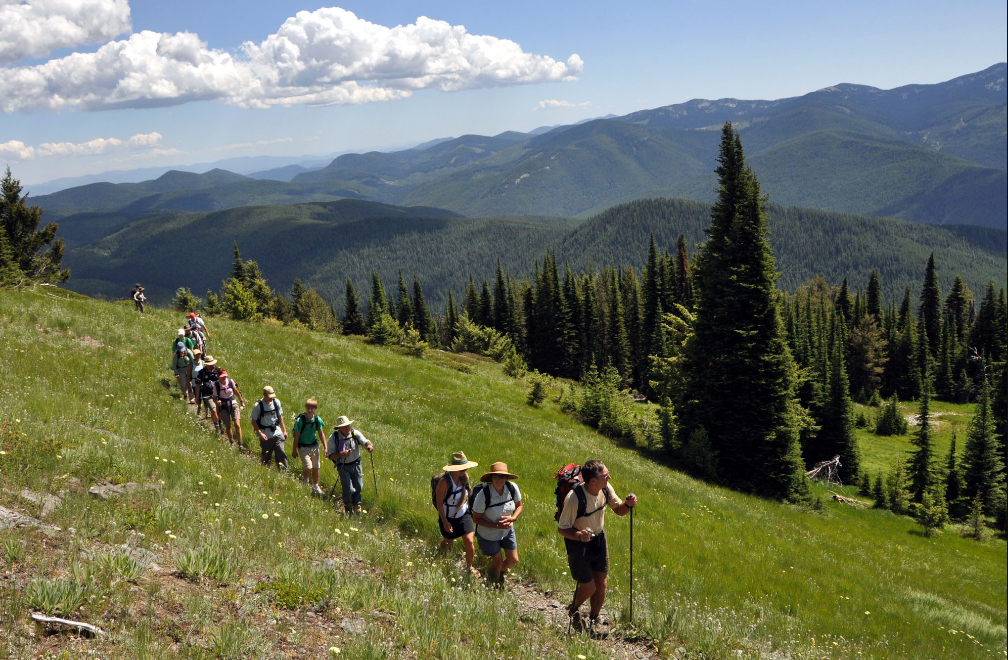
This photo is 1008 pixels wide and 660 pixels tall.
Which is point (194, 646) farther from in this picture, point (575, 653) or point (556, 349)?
point (556, 349)

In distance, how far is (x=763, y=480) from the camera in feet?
95.6

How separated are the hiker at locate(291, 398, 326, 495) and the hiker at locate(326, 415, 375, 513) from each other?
146cm

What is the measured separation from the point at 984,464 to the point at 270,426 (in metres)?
52.4

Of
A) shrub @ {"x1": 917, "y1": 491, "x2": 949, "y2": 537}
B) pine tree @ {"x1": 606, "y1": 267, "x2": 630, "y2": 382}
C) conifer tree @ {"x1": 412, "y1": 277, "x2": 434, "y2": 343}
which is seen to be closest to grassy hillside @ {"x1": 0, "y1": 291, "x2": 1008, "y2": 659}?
shrub @ {"x1": 917, "y1": 491, "x2": 949, "y2": 537}

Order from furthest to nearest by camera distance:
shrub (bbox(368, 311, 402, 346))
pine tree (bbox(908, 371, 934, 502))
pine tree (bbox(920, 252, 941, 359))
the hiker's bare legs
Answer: pine tree (bbox(920, 252, 941, 359)) < shrub (bbox(368, 311, 402, 346)) < pine tree (bbox(908, 371, 934, 502)) < the hiker's bare legs

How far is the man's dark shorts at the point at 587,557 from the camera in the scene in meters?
7.60

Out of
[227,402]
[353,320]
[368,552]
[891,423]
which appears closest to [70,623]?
[368,552]

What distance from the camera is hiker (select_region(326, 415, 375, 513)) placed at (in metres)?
10.8

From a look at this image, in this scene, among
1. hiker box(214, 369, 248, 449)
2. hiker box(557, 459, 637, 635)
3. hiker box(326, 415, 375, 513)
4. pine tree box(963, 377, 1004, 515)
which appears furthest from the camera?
pine tree box(963, 377, 1004, 515)

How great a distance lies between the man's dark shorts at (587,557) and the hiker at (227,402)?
1010 centimetres

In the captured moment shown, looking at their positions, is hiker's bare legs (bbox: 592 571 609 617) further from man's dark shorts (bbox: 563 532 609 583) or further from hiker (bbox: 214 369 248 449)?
hiker (bbox: 214 369 248 449)

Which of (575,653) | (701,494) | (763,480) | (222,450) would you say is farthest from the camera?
(763,480)

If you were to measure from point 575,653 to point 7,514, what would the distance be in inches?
273

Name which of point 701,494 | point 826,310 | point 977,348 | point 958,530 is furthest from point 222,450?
point 977,348
